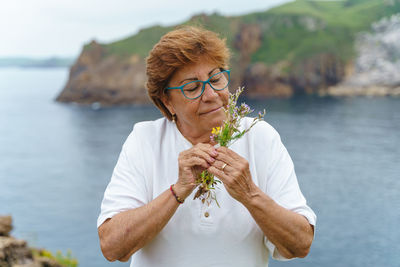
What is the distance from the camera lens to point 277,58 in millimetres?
78125

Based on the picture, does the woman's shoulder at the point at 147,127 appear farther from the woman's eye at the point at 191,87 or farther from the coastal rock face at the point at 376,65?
the coastal rock face at the point at 376,65

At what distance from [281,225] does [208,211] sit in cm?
32

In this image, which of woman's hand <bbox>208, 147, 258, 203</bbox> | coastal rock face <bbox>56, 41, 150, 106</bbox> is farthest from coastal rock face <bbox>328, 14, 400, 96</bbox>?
woman's hand <bbox>208, 147, 258, 203</bbox>

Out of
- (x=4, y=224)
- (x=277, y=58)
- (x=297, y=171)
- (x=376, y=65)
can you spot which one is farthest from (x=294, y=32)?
(x=4, y=224)

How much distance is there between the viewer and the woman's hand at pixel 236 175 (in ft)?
5.55

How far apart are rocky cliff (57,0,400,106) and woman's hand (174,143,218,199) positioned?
7033 centimetres

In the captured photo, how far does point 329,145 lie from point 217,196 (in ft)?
153

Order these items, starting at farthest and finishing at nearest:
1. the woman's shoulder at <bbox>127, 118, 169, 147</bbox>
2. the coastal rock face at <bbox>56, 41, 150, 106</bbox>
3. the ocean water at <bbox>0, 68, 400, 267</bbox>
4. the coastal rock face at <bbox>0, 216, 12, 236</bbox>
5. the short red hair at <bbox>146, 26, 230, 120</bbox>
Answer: the coastal rock face at <bbox>56, 41, 150, 106</bbox>
the ocean water at <bbox>0, 68, 400, 267</bbox>
the coastal rock face at <bbox>0, 216, 12, 236</bbox>
the woman's shoulder at <bbox>127, 118, 169, 147</bbox>
the short red hair at <bbox>146, 26, 230, 120</bbox>

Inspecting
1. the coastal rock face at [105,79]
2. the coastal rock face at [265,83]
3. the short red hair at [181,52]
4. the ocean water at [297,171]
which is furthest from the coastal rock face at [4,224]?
the coastal rock face at [265,83]

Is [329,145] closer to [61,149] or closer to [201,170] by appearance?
[61,149]

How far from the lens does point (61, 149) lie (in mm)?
53406

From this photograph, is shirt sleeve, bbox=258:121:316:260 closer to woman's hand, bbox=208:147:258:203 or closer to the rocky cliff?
woman's hand, bbox=208:147:258:203

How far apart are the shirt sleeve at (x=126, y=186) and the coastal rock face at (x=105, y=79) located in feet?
224

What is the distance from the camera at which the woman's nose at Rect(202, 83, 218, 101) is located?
76.6 inches
